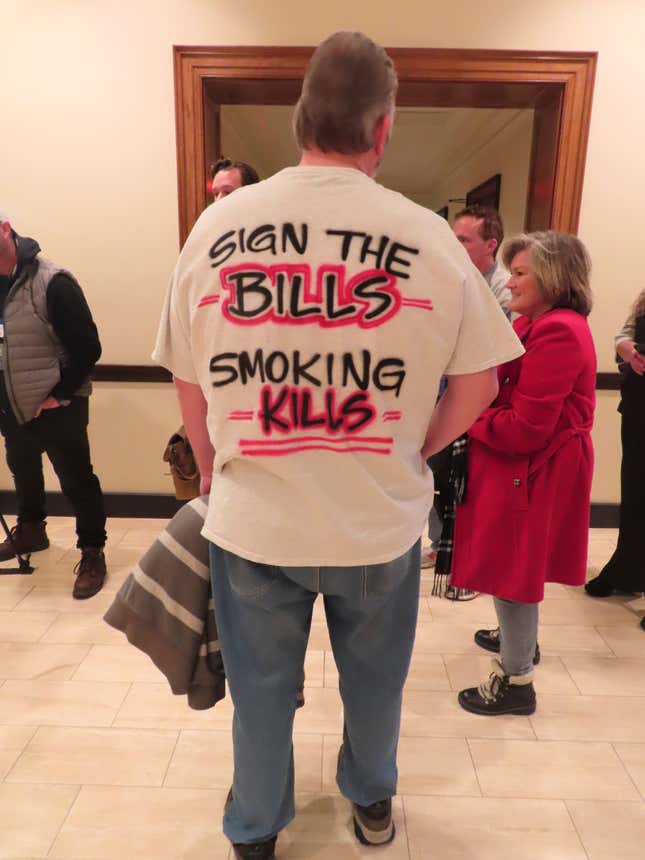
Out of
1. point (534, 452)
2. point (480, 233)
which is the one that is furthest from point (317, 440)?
point (480, 233)

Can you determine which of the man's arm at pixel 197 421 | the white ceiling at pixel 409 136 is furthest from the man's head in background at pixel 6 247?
the white ceiling at pixel 409 136

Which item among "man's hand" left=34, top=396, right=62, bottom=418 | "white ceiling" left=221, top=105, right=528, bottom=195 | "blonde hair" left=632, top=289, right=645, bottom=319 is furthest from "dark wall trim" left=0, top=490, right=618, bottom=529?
"white ceiling" left=221, top=105, right=528, bottom=195

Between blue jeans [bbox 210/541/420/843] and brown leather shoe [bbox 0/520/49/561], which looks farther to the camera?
brown leather shoe [bbox 0/520/49/561]

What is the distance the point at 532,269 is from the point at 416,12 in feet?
5.83

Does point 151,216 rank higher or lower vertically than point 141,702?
higher

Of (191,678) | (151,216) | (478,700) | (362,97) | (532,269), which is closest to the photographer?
(362,97)

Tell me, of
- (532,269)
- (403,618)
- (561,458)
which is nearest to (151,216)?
(532,269)

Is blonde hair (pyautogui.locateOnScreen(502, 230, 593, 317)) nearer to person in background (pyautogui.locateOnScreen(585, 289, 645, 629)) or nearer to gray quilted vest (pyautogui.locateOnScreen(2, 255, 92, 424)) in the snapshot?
person in background (pyautogui.locateOnScreen(585, 289, 645, 629))

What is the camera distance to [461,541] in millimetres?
1779

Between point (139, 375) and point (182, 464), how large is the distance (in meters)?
1.46

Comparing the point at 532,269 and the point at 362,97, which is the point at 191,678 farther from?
the point at 532,269

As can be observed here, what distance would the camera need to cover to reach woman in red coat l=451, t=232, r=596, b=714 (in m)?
1.58

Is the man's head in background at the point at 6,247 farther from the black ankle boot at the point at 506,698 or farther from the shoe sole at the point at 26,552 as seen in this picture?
the black ankle boot at the point at 506,698

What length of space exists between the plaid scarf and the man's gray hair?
3.25 ft
